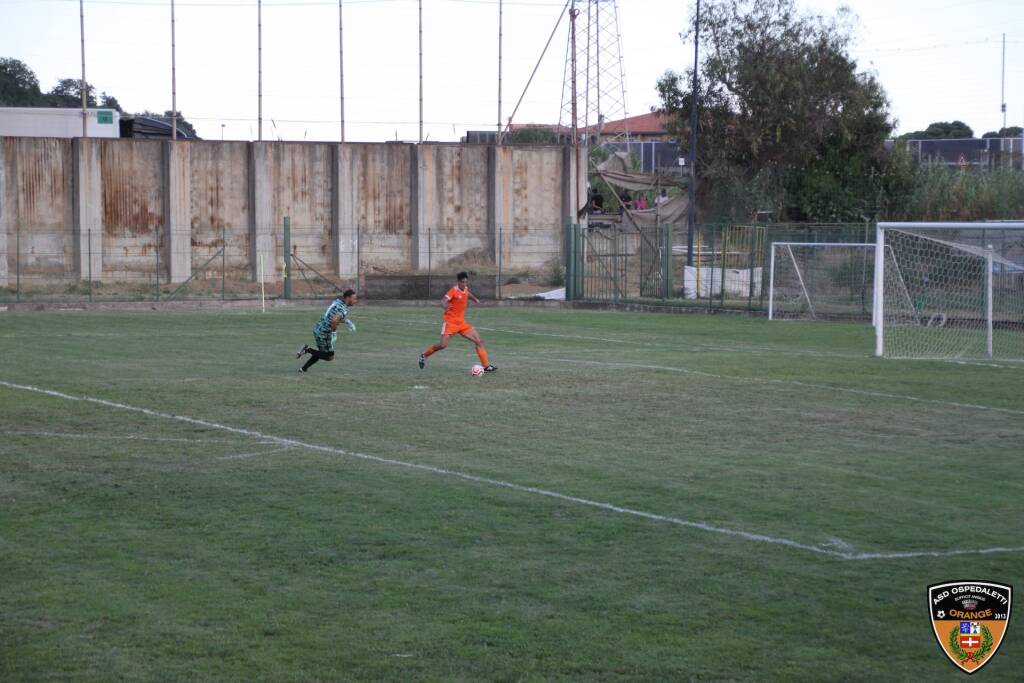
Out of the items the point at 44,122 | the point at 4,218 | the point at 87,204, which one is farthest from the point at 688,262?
the point at 44,122

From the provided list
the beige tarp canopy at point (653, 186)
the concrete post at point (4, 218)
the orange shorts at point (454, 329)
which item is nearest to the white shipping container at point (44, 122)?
the concrete post at point (4, 218)

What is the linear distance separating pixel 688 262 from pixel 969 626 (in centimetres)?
3238

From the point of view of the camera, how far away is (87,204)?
44.4 m

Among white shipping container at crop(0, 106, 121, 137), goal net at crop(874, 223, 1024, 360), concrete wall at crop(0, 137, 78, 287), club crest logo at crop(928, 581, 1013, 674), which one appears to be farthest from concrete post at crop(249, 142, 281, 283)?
club crest logo at crop(928, 581, 1013, 674)

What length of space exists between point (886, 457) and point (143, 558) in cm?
737

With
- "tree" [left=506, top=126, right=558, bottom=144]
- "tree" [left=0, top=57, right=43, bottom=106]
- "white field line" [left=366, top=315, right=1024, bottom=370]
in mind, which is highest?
"tree" [left=0, top=57, right=43, bottom=106]

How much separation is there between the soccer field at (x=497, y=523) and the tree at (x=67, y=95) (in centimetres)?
7878

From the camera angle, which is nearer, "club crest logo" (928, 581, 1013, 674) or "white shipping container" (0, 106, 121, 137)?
"club crest logo" (928, 581, 1013, 674)

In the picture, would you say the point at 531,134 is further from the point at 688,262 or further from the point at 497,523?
the point at 497,523

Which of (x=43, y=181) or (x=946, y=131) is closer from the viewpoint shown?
(x=43, y=181)

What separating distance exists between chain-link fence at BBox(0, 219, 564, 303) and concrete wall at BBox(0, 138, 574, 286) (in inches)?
2.3

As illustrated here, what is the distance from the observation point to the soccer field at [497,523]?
20.8 ft

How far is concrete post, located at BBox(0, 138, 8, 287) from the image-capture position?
43.4 m

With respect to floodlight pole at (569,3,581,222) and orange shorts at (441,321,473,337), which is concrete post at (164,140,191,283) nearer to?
floodlight pole at (569,3,581,222)
